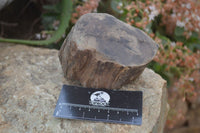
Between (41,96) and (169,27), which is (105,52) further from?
(169,27)

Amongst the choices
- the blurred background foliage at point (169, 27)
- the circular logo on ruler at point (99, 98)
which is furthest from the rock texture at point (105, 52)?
the blurred background foliage at point (169, 27)

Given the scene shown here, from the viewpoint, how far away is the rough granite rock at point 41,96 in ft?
3.46

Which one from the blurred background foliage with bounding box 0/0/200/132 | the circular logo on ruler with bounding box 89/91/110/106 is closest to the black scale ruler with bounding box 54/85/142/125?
the circular logo on ruler with bounding box 89/91/110/106

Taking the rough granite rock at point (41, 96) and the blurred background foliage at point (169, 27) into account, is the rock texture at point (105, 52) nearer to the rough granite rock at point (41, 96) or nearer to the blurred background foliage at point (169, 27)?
the rough granite rock at point (41, 96)

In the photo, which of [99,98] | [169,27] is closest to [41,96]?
[99,98]

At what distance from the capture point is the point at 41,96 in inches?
47.6

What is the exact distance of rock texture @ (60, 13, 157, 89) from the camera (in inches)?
43.9

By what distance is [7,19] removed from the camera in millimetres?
2230

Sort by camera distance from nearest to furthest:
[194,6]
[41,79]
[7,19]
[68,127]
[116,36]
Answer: [68,127] → [116,36] → [41,79] → [194,6] → [7,19]

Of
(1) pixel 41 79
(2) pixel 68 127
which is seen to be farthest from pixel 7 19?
(2) pixel 68 127

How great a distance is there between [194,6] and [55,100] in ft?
3.88

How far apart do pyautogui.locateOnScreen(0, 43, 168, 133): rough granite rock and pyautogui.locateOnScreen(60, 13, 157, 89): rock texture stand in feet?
0.48

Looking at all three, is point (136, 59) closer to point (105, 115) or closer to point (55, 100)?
point (105, 115)

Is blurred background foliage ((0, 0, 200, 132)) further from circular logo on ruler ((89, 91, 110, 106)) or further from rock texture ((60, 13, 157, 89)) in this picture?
circular logo on ruler ((89, 91, 110, 106))
